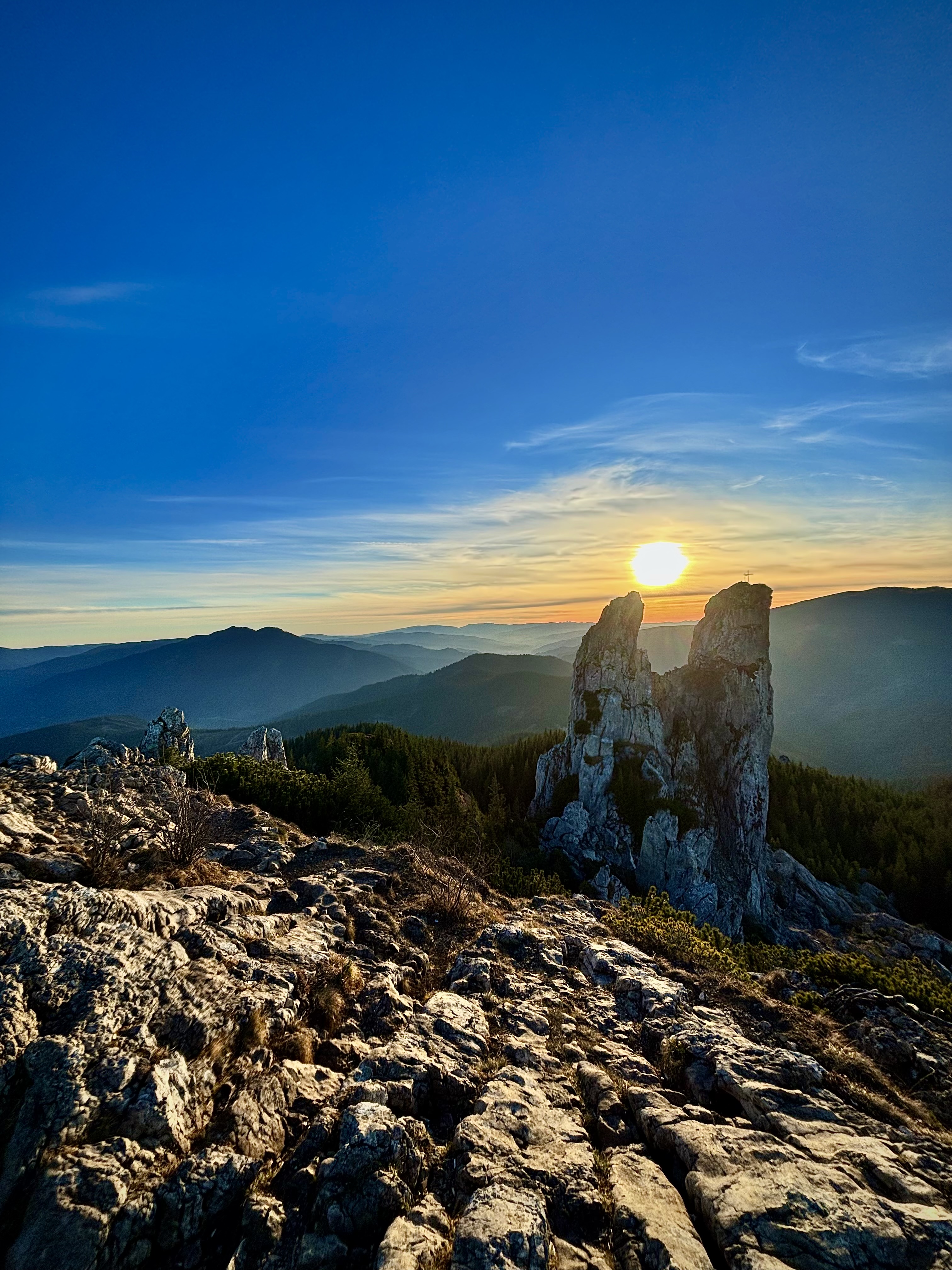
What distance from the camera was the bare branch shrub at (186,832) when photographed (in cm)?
964

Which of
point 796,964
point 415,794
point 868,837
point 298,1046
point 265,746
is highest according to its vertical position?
point 298,1046

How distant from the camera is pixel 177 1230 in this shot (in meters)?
3.88

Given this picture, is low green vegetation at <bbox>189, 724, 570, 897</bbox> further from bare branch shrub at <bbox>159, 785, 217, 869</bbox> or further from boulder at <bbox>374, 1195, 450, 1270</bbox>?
boulder at <bbox>374, 1195, 450, 1270</bbox>

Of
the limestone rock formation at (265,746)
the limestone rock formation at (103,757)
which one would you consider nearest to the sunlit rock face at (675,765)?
the limestone rock formation at (265,746)

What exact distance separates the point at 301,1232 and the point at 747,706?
210 ft

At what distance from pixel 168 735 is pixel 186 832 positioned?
26934 mm

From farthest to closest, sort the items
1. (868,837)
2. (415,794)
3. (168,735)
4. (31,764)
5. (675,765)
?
(868,837), (675,765), (168,735), (415,794), (31,764)

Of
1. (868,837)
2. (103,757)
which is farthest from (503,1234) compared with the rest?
(868,837)

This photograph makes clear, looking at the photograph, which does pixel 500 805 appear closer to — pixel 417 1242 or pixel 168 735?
pixel 168 735

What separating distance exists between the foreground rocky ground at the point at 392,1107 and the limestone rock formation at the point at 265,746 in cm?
3296

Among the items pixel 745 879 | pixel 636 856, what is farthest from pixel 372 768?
pixel 745 879

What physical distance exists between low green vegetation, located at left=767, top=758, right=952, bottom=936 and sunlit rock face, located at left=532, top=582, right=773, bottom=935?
60.9 ft

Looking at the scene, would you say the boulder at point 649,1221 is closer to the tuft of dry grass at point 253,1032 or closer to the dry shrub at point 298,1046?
the dry shrub at point 298,1046

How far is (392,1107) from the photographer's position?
18.1 feet
